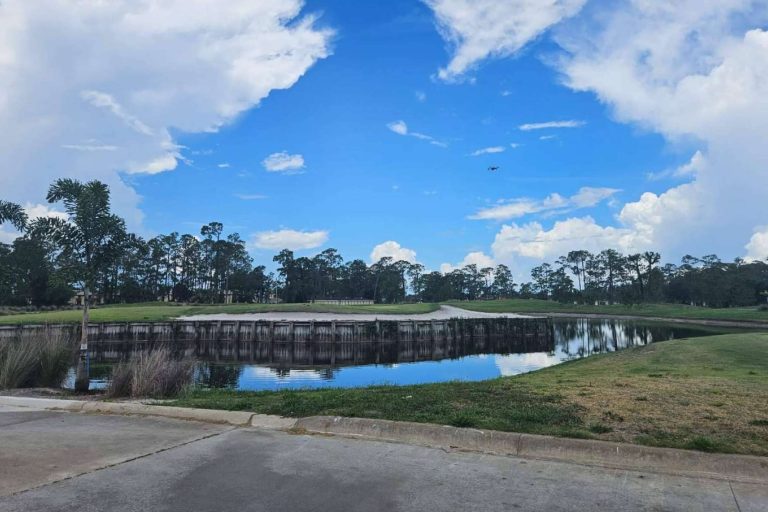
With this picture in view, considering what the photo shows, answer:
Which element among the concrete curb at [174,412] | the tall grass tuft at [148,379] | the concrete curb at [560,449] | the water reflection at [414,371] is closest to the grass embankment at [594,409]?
the concrete curb at [560,449]

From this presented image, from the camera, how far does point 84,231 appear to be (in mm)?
14578

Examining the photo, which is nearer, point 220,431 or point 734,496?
point 734,496

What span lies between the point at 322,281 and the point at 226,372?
115 meters

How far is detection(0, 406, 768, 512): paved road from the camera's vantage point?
15.2 feet

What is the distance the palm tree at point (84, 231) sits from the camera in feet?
46.9

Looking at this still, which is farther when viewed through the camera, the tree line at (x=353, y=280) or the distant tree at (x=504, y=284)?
the distant tree at (x=504, y=284)

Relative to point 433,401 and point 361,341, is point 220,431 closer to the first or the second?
point 433,401

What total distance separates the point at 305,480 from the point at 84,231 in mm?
12202

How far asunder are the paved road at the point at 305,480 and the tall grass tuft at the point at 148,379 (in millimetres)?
5358

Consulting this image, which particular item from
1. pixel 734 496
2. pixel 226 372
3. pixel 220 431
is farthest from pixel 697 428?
pixel 226 372

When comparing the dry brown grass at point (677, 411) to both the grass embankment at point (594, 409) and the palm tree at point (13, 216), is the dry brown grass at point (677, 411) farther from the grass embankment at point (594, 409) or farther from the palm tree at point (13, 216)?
the palm tree at point (13, 216)

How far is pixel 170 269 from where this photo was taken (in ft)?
402

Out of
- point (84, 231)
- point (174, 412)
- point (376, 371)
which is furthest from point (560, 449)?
point (376, 371)

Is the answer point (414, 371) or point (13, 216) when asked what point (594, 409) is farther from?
point (414, 371)
